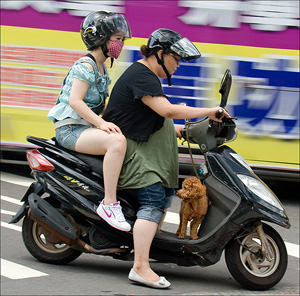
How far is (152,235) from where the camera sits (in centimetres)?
463

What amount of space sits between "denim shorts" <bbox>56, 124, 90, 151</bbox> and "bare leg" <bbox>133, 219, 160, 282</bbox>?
0.72 meters

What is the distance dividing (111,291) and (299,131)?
148 inches

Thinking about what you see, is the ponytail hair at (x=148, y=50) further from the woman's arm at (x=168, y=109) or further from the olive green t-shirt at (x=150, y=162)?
the olive green t-shirt at (x=150, y=162)

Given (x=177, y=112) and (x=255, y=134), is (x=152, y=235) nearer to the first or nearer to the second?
(x=177, y=112)

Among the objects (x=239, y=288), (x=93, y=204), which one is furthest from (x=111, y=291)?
(x=239, y=288)

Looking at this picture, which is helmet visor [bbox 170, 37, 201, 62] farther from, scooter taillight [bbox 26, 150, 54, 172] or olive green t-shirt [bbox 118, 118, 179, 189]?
scooter taillight [bbox 26, 150, 54, 172]

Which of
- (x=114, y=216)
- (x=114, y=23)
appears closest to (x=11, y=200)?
(x=114, y=216)

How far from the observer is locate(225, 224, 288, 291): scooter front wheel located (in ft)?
15.2

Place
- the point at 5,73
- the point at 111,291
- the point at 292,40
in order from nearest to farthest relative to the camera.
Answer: the point at 111,291 < the point at 292,40 < the point at 5,73

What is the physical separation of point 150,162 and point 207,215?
0.54m

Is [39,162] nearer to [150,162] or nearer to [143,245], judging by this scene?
[150,162]

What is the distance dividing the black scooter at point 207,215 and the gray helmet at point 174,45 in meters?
0.30

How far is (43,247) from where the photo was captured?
5066 mm

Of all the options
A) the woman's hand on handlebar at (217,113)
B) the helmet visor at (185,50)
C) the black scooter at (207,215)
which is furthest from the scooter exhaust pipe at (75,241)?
the helmet visor at (185,50)
